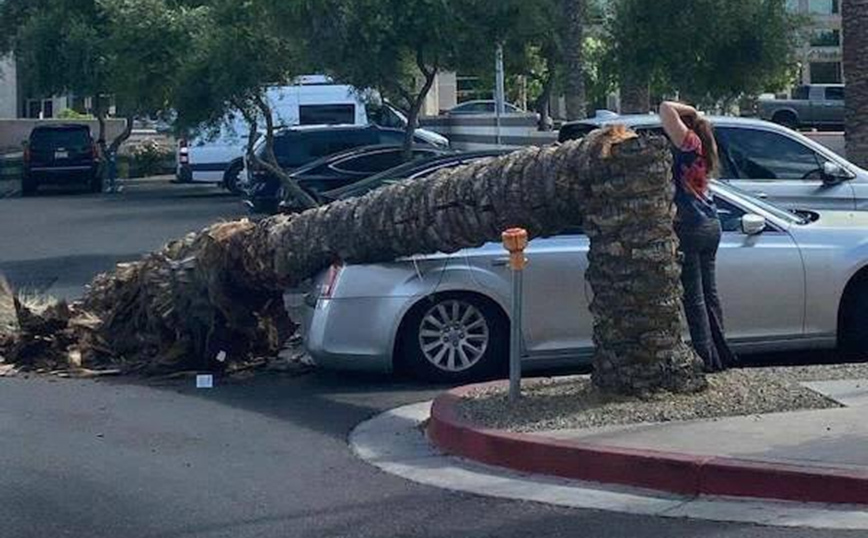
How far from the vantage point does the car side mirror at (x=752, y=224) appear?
1184 centimetres

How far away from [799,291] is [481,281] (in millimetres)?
2362

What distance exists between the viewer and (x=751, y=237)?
11.9 metres

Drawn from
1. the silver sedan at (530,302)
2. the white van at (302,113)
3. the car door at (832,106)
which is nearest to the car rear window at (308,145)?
the white van at (302,113)

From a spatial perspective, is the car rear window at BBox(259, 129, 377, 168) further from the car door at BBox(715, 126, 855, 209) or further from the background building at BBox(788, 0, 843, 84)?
the background building at BBox(788, 0, 843, 84)

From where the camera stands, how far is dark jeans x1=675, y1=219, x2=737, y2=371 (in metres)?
10.7

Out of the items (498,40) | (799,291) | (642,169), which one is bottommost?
(799,291)

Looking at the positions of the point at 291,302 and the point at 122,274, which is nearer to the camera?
the point at 122,274

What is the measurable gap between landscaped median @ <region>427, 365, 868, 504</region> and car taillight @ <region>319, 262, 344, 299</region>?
5.26ft

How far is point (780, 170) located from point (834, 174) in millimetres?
545

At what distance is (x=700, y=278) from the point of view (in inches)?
423

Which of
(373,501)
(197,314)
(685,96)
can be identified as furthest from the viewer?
(685,96)

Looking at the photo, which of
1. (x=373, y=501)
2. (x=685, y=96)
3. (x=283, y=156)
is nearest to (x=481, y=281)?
(x=373, y=501)

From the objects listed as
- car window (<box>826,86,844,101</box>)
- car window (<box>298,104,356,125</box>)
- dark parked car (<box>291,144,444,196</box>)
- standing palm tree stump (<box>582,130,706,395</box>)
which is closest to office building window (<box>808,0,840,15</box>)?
car window (<box>826,86,844,101</box>)

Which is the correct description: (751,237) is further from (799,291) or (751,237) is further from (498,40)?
(498,40)
